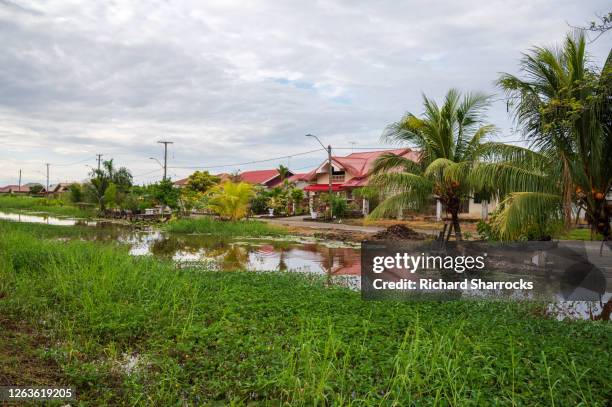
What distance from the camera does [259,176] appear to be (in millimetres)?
52719

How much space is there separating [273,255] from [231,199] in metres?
10.1

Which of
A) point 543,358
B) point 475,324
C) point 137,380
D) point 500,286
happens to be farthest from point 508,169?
point 137,380

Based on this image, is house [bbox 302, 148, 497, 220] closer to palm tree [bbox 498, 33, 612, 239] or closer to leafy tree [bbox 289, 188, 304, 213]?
leafy tree [bbox 289, 188, 304, 213]

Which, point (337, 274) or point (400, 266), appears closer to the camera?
point (337, 274)

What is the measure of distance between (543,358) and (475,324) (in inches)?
64.6

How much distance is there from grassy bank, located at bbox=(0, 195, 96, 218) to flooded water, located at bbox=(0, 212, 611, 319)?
831 inches

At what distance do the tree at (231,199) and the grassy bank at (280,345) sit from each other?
17.1 metres

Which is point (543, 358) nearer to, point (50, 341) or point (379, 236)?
point (50, 341)

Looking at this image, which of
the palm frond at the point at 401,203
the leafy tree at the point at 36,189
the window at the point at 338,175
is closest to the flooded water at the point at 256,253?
the palm frond at the point at 401,203

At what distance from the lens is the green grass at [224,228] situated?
23.1m

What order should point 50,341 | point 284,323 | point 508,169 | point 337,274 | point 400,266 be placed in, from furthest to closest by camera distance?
1. point 400,266
2. point 337,274
3. point 508,169
4. point 284,323
5. point 50,341

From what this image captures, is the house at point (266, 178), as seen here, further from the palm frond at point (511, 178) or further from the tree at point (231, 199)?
the palm frond at point (511, 178)

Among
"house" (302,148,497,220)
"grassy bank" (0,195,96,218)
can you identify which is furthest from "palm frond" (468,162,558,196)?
"grassy bank" (0,195,96,218)

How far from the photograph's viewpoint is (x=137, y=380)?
14.6ft
